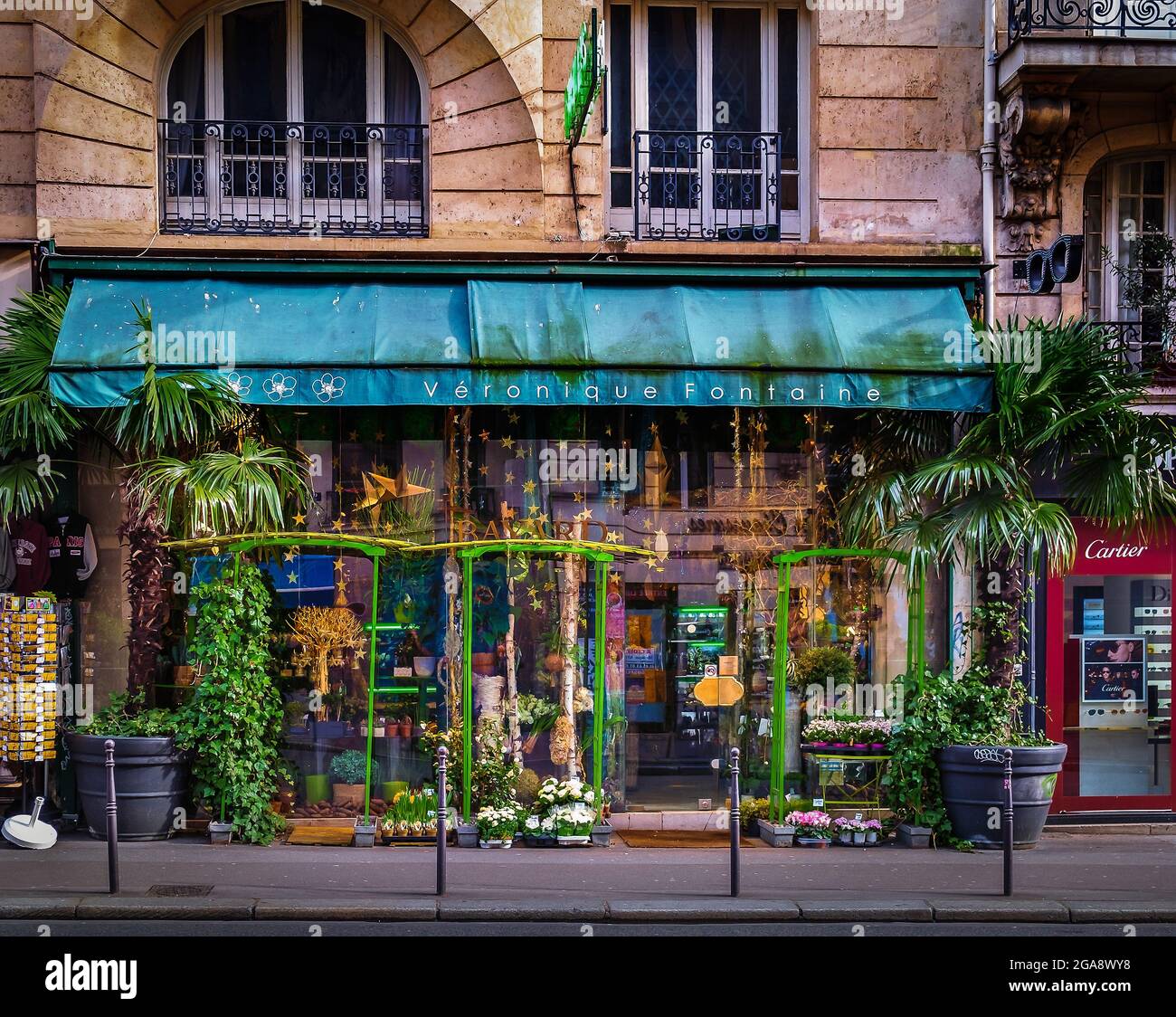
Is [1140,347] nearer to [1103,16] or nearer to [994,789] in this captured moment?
[1103,16]

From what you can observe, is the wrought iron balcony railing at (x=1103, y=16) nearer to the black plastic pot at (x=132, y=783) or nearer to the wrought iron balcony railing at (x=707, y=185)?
the wrought iron balcony railing at (x=707, y=185)

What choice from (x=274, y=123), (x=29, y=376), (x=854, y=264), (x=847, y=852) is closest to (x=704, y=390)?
(x=854, y=264)

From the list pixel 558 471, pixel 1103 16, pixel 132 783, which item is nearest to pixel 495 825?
pixel 132 783

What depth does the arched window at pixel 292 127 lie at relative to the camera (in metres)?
13.9

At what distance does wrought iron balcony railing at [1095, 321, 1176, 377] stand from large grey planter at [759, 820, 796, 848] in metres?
6.23

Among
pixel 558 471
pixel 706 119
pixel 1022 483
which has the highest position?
pixel 706 119

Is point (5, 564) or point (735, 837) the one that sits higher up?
point (5, 564)

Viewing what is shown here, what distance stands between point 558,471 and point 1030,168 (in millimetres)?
6089

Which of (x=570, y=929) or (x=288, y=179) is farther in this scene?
(x=288, y=179)

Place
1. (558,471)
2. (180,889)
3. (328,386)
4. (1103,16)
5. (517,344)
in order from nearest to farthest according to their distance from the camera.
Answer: (180,889) → (328,386) → (517,344) → (1103,16) → (558,471)

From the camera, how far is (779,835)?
494 inches

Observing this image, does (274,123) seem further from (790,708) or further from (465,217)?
(790,708)

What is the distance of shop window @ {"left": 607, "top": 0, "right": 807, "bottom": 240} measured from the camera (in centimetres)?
1427

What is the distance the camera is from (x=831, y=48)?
14.1 m
